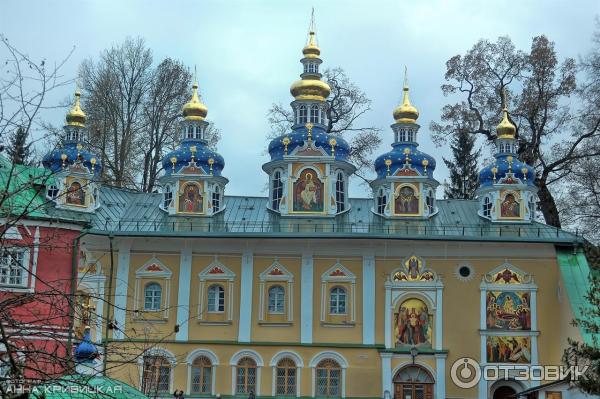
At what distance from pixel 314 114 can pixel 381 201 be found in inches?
154

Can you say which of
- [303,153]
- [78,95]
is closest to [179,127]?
[78,95]

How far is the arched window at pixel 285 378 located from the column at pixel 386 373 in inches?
105

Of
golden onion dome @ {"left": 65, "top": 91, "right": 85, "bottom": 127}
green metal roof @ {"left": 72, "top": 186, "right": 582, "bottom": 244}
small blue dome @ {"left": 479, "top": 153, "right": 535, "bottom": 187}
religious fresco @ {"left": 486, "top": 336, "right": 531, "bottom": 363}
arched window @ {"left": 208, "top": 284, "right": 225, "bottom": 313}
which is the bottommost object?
religious fresco @ {"left": 486, "top": 336, "right": 531, "bottom": 363}

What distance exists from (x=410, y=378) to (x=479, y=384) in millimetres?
2051

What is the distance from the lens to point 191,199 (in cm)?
3066

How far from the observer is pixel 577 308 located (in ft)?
87.5

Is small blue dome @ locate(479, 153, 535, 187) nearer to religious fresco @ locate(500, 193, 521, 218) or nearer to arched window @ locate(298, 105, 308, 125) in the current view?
religious fresco @ locate(500, 193, 521, 218)

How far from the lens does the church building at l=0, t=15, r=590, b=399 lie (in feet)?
91.8

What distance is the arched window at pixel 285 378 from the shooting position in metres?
28.1

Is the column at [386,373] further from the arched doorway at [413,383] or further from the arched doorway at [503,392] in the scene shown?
the arched doorway at [503,392]

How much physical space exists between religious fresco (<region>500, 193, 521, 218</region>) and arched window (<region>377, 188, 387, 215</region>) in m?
3.83

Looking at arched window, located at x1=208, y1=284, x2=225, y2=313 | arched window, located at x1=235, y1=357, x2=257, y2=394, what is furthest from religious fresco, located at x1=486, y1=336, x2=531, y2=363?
arched window, located at x1=208, y1=284, x2=225, y2=313

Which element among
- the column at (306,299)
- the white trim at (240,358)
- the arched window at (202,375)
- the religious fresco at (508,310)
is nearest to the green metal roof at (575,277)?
the religious fresco at (508,310)

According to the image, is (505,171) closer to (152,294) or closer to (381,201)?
(381,201)
